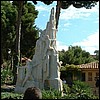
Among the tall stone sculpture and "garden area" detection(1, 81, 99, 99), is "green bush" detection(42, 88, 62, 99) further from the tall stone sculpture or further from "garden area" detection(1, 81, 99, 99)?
the tall stone sculpture

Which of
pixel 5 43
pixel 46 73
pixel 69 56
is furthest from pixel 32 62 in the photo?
pixel 69 56

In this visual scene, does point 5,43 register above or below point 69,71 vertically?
above

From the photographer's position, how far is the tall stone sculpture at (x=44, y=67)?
13.4 metres

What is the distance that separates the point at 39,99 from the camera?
2988 mm

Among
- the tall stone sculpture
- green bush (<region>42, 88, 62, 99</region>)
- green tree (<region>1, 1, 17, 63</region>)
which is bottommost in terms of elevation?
green bush (<region>42, 88, 62, 99</region>)

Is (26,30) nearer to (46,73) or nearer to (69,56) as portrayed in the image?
(69,56)

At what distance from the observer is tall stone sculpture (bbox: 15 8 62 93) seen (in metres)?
13.4

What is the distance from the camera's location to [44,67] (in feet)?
44.6

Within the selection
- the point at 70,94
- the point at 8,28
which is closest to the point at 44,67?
the point at 70,94

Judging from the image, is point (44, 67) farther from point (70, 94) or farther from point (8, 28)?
point (8, 28)

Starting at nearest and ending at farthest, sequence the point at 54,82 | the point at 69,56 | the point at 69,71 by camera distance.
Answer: the point at 54,82 → the point at 69,71 → the point at 69,56

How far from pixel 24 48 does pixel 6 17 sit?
2.92m

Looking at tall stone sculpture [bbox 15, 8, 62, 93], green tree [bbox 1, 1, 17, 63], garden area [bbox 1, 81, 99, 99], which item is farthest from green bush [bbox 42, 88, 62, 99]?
green tree [bbox 1, 1, 17, 63]

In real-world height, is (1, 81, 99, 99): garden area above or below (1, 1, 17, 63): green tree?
below
